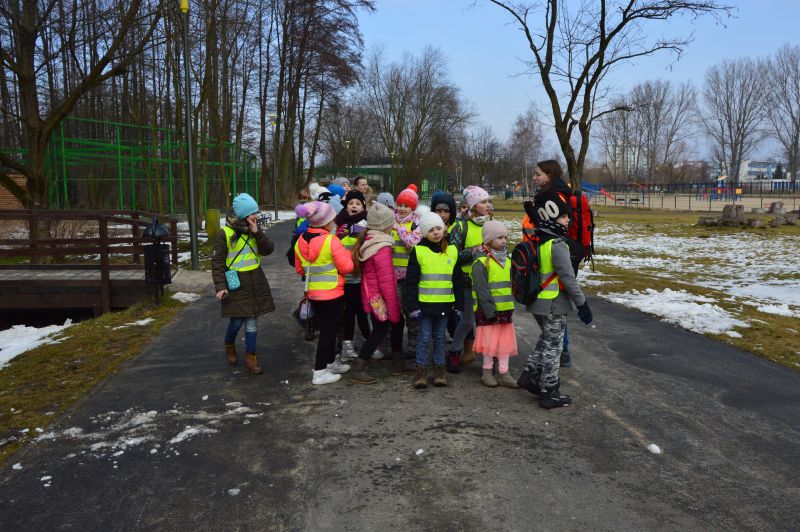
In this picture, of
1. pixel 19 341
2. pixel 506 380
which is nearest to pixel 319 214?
pixel 506 380

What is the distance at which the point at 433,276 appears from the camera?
16.8ft

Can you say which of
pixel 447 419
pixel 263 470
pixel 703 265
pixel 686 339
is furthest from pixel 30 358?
pixel 703 265

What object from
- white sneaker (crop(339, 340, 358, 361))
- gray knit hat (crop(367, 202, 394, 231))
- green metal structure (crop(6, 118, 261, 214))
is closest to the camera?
gray knit hat (crop(367, 202, 394, 231))

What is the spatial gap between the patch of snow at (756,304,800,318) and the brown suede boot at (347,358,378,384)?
6050 mm

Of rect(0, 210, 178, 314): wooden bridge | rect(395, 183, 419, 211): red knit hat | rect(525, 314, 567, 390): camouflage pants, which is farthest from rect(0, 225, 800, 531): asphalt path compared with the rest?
rect(0, 210, 178, 314): wooden bridge

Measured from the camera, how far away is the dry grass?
14.9 feet

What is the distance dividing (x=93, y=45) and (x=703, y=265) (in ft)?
86.9

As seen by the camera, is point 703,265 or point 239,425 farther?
point 703,265

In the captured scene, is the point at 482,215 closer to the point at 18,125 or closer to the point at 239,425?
the point at 239,425

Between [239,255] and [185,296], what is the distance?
15.6 ft

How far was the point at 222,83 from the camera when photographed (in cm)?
2869

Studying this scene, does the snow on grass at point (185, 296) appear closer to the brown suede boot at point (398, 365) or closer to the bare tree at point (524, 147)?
the brown suede boot at point (398, 365)

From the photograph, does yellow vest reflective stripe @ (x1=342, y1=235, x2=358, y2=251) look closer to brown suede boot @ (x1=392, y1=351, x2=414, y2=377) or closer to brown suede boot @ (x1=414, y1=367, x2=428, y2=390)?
brown suede boot @ (x1=392, y1=351, x2=414, y2=377)

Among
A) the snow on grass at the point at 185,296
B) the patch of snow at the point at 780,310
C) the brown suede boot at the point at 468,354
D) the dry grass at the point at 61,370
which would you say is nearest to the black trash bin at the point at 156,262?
the snow on grass at the point at 185,296
